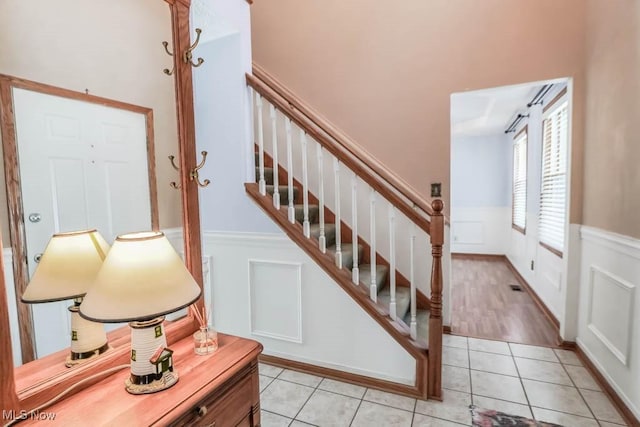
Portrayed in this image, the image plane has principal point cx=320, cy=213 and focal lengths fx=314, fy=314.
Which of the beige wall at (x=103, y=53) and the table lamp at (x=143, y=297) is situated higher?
the beige wall at (x=103, y=53)

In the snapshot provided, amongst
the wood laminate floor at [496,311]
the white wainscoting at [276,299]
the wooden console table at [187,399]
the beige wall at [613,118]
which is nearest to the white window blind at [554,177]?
the beige wall at [613,118]

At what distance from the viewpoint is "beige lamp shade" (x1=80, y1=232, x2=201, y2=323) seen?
793 mm

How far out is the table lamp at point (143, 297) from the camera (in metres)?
0.80

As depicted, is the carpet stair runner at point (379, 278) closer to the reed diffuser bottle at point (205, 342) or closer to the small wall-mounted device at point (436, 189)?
the small wall-mounted device at point (436, 189)

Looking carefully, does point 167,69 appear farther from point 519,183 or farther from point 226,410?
point 519,183

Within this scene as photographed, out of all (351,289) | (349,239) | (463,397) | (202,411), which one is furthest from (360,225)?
(202,411)

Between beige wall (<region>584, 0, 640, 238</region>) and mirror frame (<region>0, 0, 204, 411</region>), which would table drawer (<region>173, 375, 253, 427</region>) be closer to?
mirror frame (<region>0, 0, 204, 411</region>)

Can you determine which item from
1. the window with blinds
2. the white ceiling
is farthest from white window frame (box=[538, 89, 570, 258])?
the window with blinds

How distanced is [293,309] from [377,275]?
2.27 feet

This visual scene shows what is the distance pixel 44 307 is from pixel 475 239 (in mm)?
6232

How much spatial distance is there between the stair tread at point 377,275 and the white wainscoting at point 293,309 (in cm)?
30

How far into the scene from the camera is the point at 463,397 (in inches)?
76.5

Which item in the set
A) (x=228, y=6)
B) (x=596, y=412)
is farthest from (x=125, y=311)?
(x=596, y=412)

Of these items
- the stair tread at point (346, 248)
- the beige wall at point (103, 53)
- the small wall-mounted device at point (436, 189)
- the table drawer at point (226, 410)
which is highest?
the beige wall at point (103, 53)
